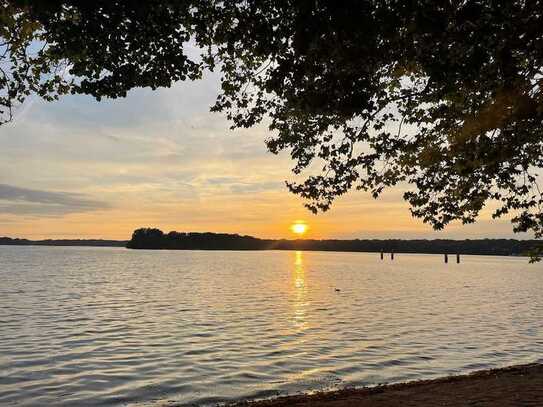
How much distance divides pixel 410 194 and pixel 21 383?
15.0m

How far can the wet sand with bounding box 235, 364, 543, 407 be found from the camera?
13.3m

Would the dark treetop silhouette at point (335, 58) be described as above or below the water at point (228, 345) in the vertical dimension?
above

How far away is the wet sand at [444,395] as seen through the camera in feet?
43.7

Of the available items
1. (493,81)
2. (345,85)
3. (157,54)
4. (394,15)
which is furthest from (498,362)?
(157,54)

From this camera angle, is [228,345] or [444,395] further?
[228,345]

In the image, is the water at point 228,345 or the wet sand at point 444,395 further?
the water at point 228,345

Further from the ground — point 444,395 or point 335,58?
point 335,58

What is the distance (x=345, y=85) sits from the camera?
40.6 ft

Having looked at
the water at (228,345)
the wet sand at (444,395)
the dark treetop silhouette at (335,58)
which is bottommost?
the water at (228,345)

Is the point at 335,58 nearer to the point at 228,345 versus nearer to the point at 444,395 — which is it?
the point at 444,395

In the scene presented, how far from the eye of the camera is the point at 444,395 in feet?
46.5

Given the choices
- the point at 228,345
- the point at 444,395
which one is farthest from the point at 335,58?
the point at 228,345

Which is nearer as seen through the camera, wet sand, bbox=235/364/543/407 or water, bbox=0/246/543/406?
wet sand, bbox=235/364/543/407

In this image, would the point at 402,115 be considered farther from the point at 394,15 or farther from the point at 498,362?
the point at 498,362
